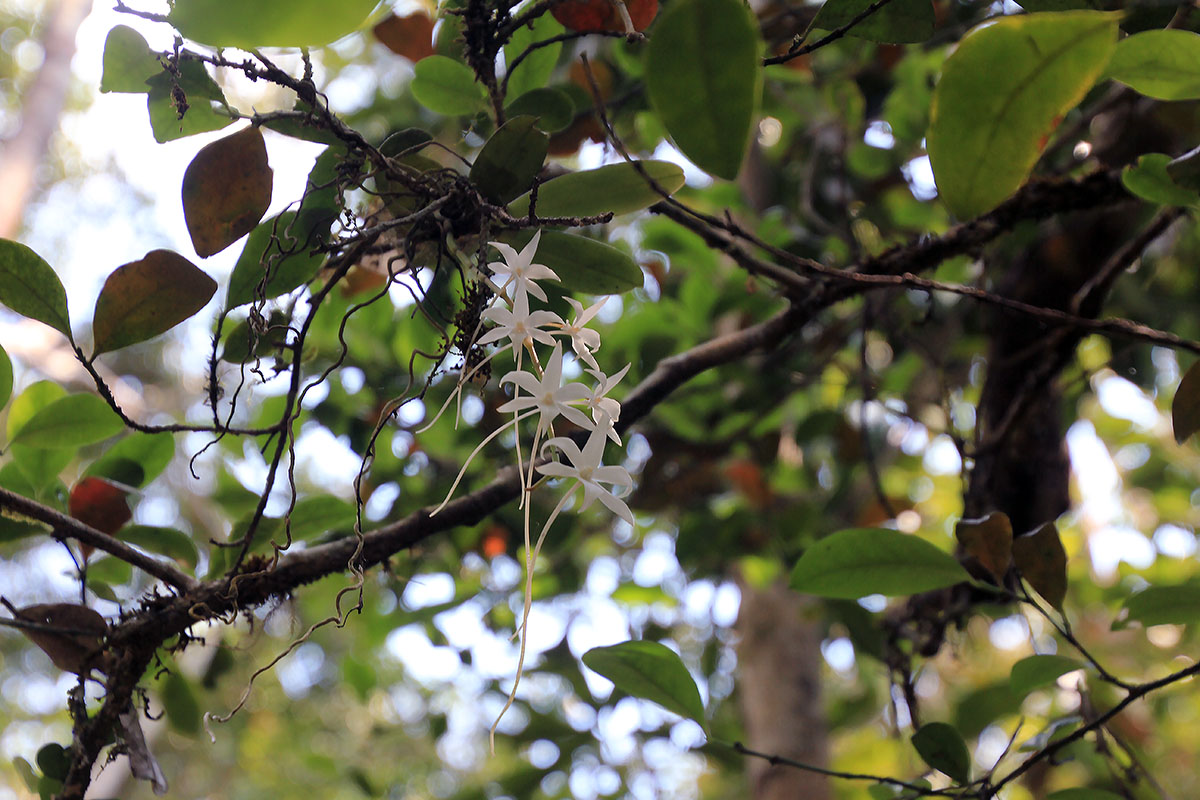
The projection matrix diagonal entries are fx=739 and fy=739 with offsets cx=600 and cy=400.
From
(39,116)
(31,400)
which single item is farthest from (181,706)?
(39,116)

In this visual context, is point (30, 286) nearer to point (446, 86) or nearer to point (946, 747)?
point (446, 86)

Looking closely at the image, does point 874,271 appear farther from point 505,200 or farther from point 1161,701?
point 1161,701

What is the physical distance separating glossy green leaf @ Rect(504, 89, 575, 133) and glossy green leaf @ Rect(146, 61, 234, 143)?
0.22 meters

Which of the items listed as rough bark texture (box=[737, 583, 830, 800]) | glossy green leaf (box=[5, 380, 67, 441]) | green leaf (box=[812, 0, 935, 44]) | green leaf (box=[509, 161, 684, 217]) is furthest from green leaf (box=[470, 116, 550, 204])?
rough bark texture (box=[737, 583, 830, 800])

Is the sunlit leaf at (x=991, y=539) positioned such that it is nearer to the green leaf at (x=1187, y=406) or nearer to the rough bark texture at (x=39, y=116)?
the green leaf at (x=1187, y=406)

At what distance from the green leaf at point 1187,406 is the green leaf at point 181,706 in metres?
1.02

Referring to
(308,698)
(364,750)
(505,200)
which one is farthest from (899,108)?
(308,698)

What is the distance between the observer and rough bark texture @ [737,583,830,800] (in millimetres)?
1242

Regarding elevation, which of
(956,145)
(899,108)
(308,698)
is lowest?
(308,698)

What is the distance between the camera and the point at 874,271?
0.71 m

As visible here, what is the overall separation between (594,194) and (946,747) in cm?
56

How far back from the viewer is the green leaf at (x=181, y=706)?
0.83 metres

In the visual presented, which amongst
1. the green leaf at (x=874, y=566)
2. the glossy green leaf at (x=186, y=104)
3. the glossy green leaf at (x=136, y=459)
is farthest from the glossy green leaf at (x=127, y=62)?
the green leaf at (x=874, y=566)

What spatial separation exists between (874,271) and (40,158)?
3637 millimetres
